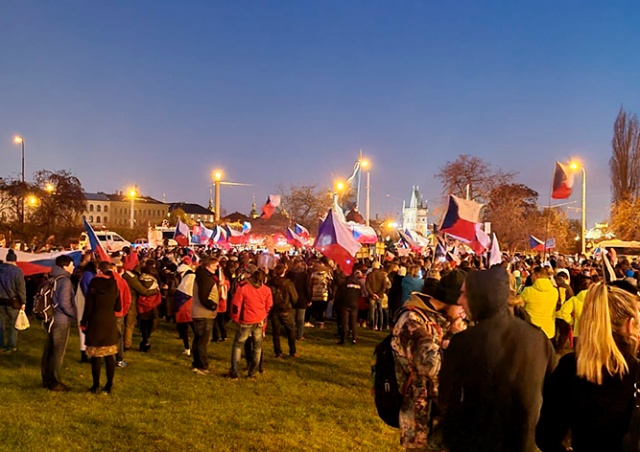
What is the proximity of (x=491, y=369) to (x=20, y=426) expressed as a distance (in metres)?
6.27

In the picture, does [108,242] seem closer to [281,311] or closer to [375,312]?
[375,312]

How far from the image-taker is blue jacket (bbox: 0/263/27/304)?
11.1m

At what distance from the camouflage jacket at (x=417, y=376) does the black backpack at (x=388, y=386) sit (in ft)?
0.10

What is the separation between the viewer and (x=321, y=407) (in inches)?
324

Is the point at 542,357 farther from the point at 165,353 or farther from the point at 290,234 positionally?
the point at 290,234

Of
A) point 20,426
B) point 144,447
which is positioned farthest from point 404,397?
point 20,426

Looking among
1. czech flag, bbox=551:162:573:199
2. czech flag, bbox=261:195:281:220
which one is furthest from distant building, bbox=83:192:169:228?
czech flag, bbox=551:162:573:199

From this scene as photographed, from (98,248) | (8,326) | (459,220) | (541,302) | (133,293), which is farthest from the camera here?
(459,220)

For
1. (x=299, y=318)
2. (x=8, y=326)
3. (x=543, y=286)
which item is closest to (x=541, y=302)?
(x=543, y=286)

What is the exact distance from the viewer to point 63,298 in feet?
28.2

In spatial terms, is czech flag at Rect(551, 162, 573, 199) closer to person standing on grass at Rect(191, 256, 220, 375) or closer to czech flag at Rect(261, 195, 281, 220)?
person standing on grass at Rect(191, 256, 220, 375)

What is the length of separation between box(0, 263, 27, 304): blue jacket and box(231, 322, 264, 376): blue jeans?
462 centimetres

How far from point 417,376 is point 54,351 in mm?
6915

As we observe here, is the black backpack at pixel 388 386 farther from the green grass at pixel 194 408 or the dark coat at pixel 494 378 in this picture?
the green grass at pixel 194 408
